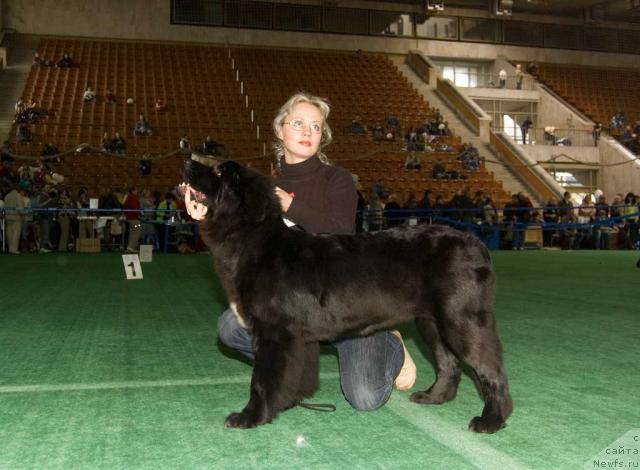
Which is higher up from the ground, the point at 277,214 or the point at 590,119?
the point at 590,119

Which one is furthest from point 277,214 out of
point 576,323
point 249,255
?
point 576,323

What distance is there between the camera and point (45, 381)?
12.5 feet

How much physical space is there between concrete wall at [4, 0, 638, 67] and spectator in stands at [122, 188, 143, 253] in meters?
16.0

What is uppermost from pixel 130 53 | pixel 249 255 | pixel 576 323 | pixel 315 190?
pixel 130 53

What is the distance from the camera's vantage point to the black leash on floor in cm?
325

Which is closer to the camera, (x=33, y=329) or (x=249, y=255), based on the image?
(x=249, y=255)

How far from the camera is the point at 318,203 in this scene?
3.71 meters

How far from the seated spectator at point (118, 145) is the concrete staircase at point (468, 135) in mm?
12873

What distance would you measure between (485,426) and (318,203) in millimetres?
1463

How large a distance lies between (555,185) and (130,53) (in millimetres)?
18620

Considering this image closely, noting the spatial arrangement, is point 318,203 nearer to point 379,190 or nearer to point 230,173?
point 230,173

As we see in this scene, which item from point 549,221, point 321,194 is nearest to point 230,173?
point 321,194

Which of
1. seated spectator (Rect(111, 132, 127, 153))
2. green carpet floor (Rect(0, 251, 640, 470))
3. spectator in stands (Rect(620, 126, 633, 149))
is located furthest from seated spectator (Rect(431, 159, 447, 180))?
green carpet floor (Rect(0, 251, 640, 470))

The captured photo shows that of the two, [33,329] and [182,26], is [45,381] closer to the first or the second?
[33,329]
